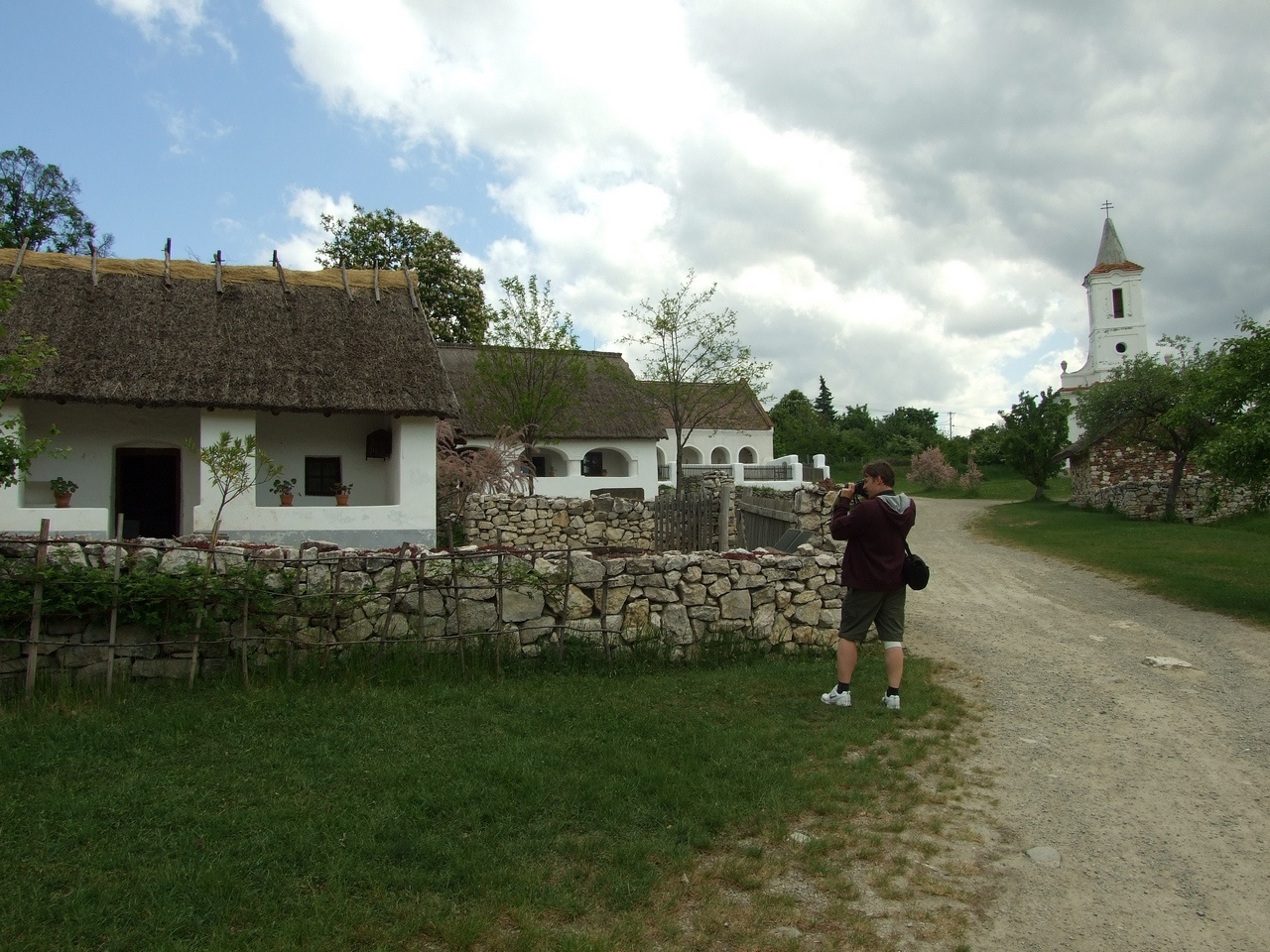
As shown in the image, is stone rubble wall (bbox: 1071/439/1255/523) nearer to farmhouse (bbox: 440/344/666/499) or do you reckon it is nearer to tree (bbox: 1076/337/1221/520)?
tree (bbox: 1076/337/1221/520)

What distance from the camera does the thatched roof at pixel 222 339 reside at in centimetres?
1265

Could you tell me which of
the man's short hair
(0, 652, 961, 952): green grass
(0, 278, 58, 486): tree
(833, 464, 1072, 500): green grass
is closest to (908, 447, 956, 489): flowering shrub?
(833, 464, 1072, 500): green grass

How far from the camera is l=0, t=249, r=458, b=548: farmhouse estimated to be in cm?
1273

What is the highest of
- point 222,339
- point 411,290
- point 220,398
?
point 411,290

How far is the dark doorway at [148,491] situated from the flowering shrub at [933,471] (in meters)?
34.6

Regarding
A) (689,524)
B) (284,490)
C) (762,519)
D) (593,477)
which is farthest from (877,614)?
(593,477)

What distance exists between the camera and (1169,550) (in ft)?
49.7

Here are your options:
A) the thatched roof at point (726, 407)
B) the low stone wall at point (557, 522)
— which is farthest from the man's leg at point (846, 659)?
the thatched roof at point (726, 407)

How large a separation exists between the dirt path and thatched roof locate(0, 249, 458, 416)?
9827 mm

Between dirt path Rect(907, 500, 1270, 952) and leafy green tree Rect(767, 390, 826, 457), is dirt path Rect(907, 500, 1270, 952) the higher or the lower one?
the lower one

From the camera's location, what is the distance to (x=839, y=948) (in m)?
3.06

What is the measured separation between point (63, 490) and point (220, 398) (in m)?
2.94

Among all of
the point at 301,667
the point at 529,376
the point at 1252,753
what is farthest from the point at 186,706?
the point at 529,376

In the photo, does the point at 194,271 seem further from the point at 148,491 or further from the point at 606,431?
the point at 606,431
